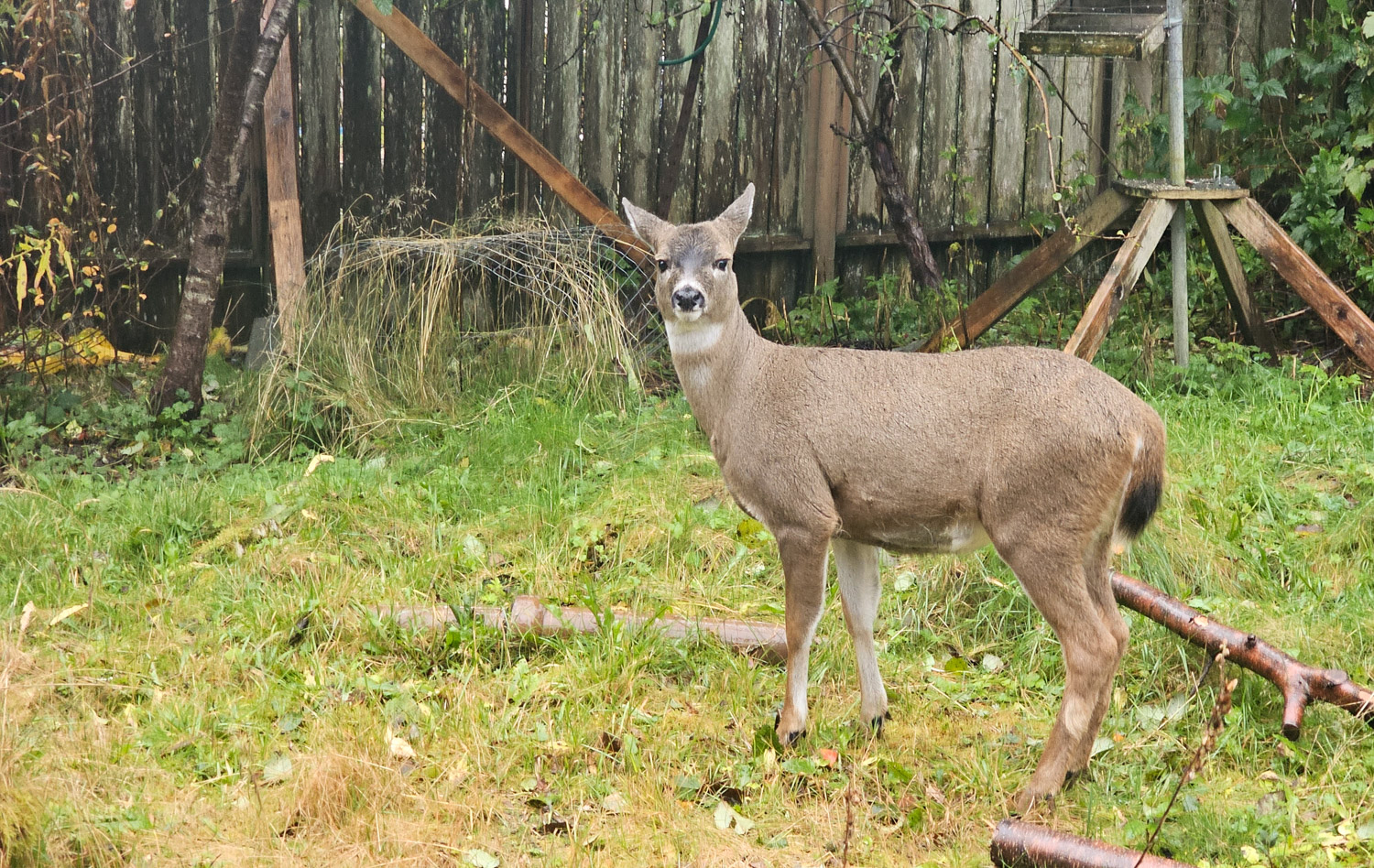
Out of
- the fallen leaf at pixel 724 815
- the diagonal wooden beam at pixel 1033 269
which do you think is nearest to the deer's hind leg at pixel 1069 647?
the fallen leaf at pixel 724 815

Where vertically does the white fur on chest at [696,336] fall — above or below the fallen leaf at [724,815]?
above

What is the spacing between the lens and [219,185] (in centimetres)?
670

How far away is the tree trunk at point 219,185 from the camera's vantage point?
6.66m

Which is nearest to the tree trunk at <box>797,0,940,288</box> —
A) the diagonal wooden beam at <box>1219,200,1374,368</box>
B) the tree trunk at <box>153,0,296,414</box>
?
the diagonal wooden beam at <box>1219,200,1374,368</box>

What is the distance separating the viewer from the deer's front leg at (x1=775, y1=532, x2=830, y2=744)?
3846mm

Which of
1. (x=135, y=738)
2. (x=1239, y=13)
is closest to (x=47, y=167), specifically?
(x=135, y=738)

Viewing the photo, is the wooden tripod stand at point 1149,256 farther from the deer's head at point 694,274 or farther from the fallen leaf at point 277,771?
the fallen leaf at point 277,771

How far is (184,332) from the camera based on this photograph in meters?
6.68

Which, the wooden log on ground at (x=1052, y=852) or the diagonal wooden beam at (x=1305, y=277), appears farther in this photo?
the diagonal wooden beam at (x=1305, y=277)

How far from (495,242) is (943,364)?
398 cm

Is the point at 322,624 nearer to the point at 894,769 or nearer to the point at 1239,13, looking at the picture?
the point at 894,769

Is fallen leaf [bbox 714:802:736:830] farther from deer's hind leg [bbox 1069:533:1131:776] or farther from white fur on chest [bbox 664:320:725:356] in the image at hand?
white fur on chest [bbox 664:320:725:356]

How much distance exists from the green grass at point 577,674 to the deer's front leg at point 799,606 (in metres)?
0.10

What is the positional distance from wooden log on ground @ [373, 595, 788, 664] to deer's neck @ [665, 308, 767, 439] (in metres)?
0.73
